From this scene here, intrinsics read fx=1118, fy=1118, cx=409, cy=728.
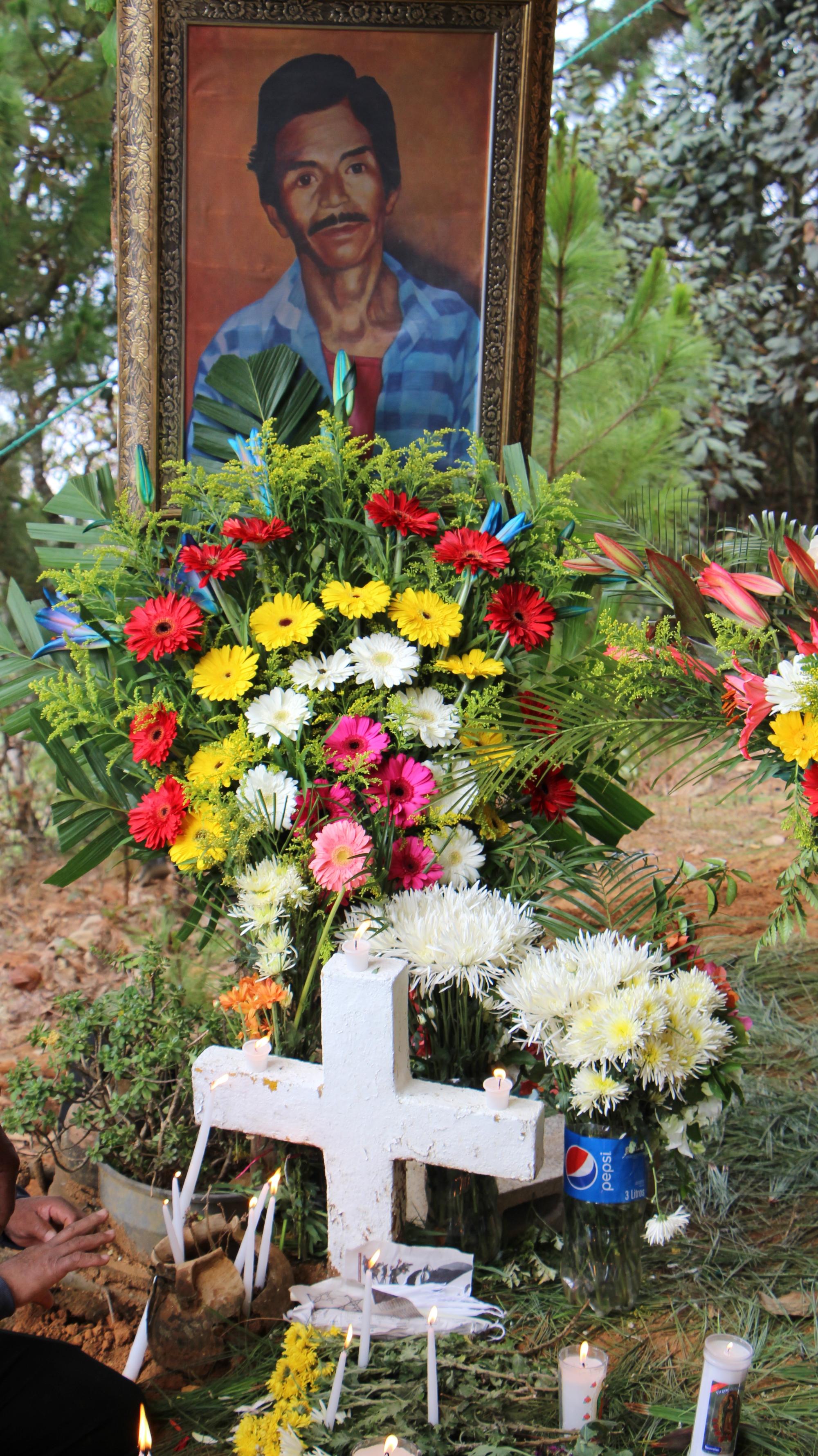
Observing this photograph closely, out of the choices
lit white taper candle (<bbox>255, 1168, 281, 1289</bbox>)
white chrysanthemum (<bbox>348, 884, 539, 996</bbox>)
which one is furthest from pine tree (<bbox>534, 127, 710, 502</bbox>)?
lit white taper candle (<bbox>255, 1168, 281, 1289</bbox>)

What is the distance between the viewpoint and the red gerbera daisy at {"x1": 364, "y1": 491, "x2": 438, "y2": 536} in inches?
71.7

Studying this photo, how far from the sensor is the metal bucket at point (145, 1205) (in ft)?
5.48

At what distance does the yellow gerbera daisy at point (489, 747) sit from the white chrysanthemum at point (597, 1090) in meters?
0.48

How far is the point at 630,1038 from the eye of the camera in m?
1.38

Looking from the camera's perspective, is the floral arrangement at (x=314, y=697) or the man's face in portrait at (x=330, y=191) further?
the man's face in portrait at (x=330, y=191)

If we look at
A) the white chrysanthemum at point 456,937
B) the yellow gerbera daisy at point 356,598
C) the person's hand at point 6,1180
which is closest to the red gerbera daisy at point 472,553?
the yellow gerbera daisy at point 356,598

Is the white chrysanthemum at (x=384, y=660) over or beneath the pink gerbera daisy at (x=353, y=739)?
over

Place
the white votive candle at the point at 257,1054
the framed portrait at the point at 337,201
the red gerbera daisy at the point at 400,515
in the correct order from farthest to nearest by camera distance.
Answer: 1. the framed portrait at the point at 337,201
2. the red gerbera daisy at the point at 400,515
3. the white votive candle at the point at 257,1054

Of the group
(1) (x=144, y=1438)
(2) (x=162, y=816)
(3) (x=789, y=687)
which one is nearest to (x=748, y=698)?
(3) (x=789, y=687)

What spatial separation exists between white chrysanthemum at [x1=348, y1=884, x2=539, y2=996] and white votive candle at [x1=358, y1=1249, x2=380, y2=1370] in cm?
37

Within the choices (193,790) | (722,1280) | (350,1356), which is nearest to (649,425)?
(193,790)

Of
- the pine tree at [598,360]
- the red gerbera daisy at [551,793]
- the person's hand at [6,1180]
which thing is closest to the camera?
the person's hand at [6,1180]

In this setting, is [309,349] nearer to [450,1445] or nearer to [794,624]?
[794,624]

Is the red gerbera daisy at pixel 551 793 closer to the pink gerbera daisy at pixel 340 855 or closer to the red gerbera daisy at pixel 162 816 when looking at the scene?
the pink gerbera daisy at pixel 340 855
